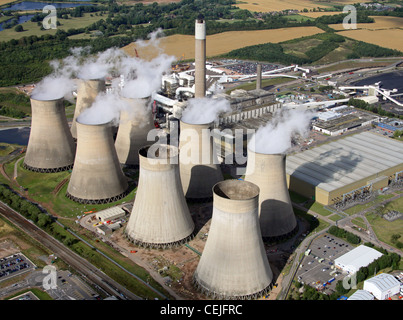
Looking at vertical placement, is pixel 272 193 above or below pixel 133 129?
below

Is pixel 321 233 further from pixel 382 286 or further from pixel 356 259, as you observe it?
pixel 382 286

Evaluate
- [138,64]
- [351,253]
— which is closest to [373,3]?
[138,64]

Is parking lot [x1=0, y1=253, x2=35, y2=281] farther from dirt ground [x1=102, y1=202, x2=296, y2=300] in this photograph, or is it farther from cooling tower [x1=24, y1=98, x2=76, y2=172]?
cooling tower [x1=24, y1=98, x2=76, y2=172]

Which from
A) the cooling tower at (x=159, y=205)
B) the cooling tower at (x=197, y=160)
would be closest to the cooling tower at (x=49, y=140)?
the cooling tower at (x=197, y=160)

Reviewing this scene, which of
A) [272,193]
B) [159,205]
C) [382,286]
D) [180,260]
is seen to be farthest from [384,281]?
[159,205]

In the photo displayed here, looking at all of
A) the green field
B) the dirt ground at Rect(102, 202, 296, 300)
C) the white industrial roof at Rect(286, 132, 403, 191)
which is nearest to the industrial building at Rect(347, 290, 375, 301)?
the dirt ground at Rect(102, 202, 296, 300)

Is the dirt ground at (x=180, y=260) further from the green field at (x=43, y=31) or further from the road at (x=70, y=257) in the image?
the green field at (x=43, y=31)
